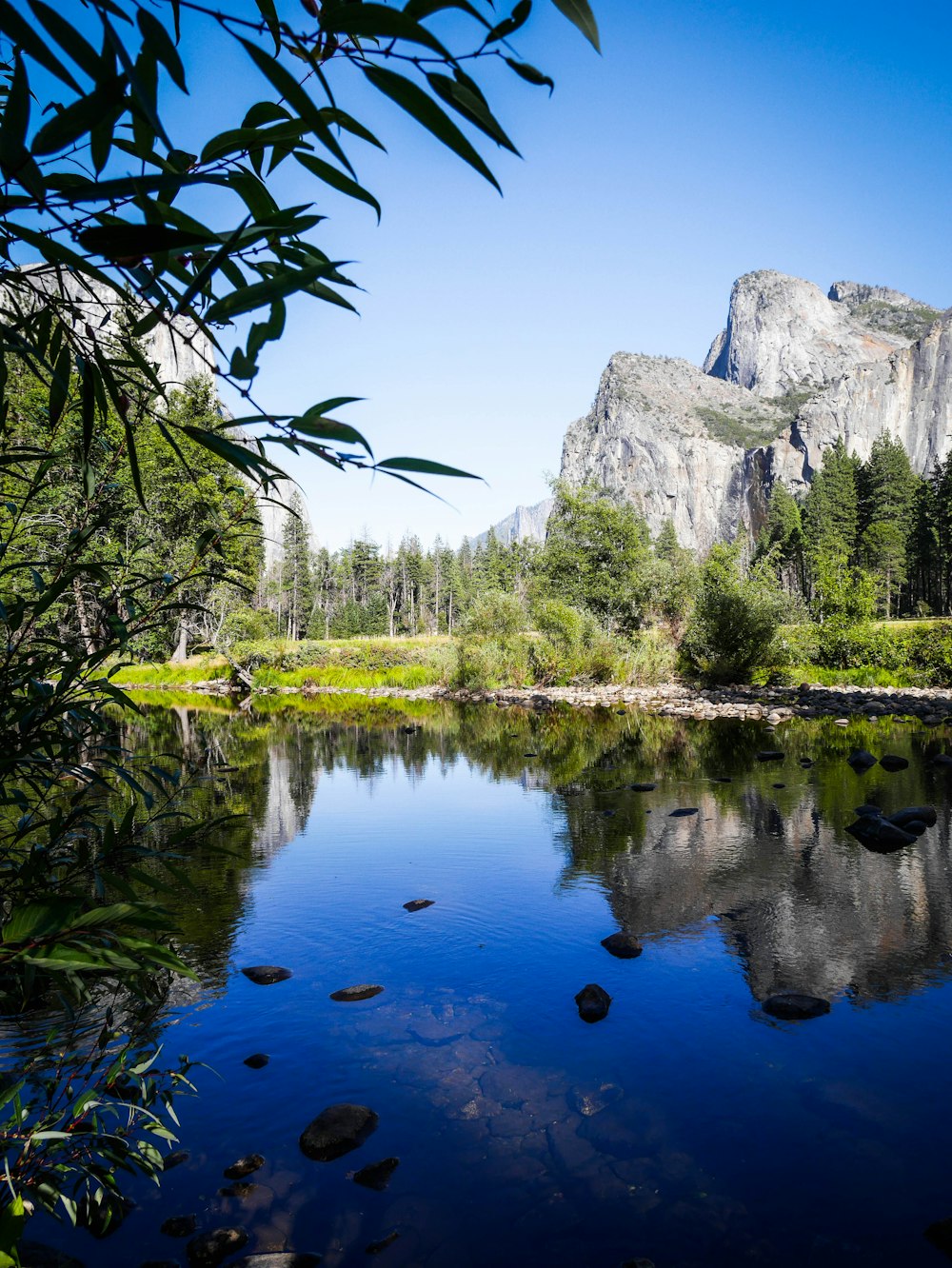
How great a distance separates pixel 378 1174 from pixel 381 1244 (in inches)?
19.2

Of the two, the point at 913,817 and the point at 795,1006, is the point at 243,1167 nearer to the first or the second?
the point at 795,1006

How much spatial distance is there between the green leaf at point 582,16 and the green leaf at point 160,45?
1.89 ft

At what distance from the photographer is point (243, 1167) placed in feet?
13.8

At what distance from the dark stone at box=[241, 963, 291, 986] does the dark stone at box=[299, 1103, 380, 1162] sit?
1.92 m

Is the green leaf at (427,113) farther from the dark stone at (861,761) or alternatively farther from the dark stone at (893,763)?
the dark stone at (893,763)

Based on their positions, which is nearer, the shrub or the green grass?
the shrub

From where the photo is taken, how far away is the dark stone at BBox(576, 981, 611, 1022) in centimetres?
585

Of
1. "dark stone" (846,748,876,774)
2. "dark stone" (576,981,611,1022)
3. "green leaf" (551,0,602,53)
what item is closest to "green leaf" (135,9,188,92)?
"green leaf" (551,0,602,53)

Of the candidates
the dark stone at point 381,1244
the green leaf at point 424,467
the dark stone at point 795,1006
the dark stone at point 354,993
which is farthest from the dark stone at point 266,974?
the green leaf at point 424,467

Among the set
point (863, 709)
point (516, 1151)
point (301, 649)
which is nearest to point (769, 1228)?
point (516, 1151)

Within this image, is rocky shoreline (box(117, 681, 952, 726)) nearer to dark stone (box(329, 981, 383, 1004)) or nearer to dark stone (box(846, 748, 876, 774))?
dark stone (box(846, 748, 876, 774))

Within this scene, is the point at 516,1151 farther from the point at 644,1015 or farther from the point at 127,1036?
the point at 127,1036

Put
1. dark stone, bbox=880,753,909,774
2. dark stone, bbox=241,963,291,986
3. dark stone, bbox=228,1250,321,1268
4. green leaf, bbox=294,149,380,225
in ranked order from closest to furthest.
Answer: green leaf, bbox=294,149,380,225 < dark stone, bbox=228,1250,321,1268 < dark stone, bbox=241,963,291,986 < dark stone, bbox=880,753,909,774

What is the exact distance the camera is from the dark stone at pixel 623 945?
6.96m
